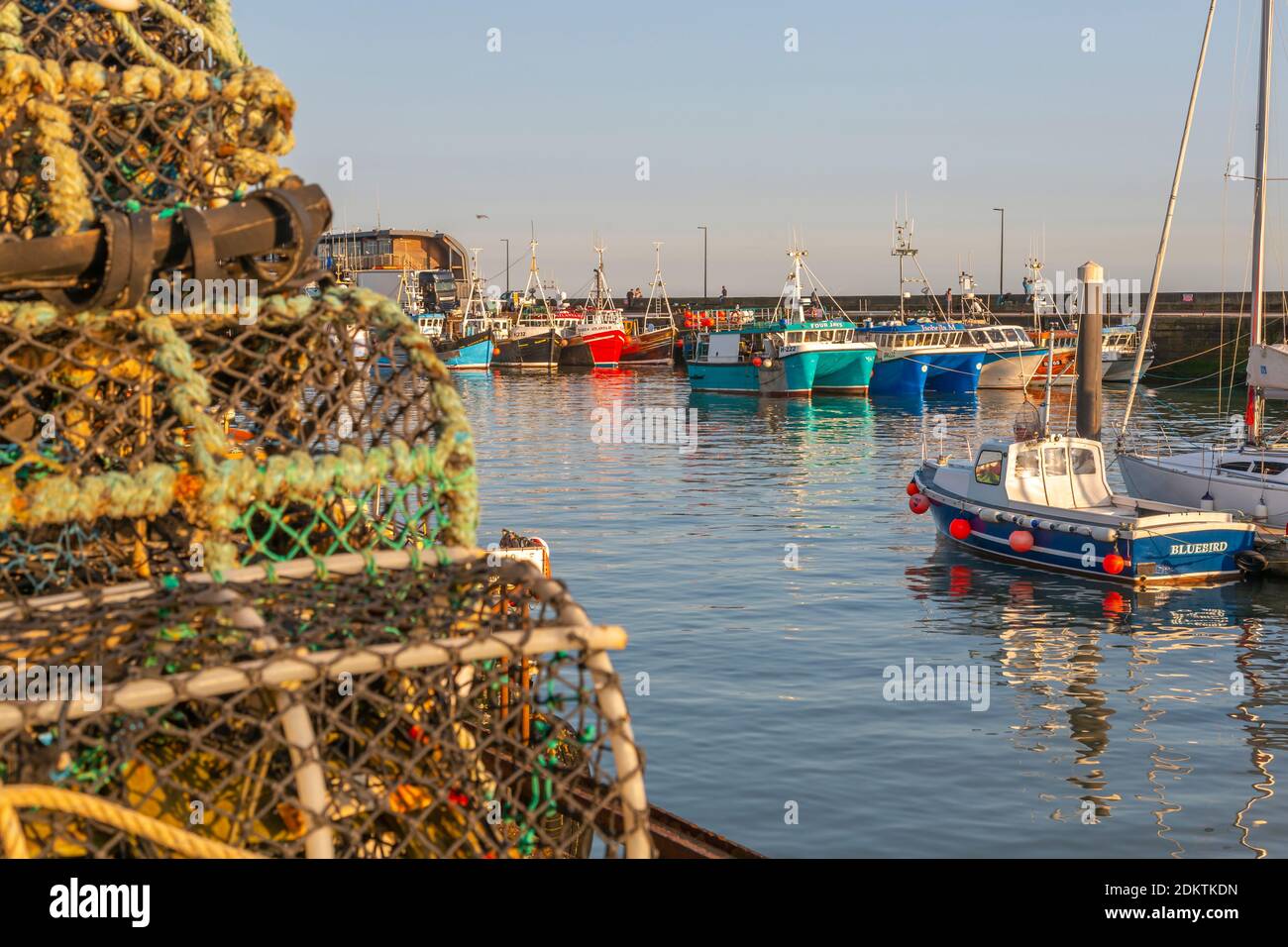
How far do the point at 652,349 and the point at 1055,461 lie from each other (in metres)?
53.3

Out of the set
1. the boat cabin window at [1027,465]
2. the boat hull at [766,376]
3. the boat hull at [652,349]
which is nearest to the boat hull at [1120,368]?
the boat hull at [766,376]

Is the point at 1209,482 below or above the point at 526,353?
below

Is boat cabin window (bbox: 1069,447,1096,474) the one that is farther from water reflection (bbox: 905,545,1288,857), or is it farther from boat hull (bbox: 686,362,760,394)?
boat hull (bbox: 686,362,760,394)

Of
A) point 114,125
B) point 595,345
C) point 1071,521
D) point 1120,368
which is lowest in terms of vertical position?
point 1071,521

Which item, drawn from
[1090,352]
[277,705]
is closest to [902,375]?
[1090,352]

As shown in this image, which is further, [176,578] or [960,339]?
[960,339]

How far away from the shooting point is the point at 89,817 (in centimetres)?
362

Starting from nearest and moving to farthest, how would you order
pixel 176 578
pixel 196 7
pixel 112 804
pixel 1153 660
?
1. pixel 112 804
2. pixel 176 578
3. pixel 196 7
4. pixel 1153 660

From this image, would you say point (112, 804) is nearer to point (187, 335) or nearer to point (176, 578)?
point (176, 578)

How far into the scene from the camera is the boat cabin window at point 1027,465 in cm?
1977

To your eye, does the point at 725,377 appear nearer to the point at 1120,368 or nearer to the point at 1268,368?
the point at 1120,368
